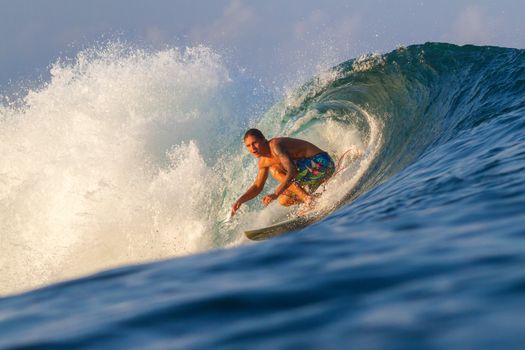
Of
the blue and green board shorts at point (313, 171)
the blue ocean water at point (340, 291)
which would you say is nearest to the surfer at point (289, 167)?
the blue and green board shorts at point (313, 171)

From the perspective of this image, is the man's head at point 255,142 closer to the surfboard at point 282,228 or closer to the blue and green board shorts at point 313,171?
the blue and green board shorts at point 313,171

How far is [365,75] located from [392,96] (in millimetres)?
1190

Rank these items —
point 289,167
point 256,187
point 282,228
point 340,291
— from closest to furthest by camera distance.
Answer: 1. point 340,291
2. point 282,228
3. point 289,167
4. point 256,187

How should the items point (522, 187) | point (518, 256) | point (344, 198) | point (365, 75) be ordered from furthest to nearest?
point (365, 75), point (344, 198), point (522, 187), point (518, 256)

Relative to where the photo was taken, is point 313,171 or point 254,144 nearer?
point 254,144

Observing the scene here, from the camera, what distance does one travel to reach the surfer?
9.34 meters

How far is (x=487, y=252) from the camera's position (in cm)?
277

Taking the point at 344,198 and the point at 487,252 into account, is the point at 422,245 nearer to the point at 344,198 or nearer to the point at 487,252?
the point at 487,252

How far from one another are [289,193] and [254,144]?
0.85 meters

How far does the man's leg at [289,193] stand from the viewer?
9578mm

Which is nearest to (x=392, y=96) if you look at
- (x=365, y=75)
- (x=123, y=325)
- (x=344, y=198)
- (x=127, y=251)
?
(x=365, y=75)

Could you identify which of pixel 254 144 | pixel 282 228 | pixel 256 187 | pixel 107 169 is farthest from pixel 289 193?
pixel 107 169

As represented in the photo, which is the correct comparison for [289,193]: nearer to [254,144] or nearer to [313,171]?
[313,171]

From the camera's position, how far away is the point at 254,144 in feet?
30.5
